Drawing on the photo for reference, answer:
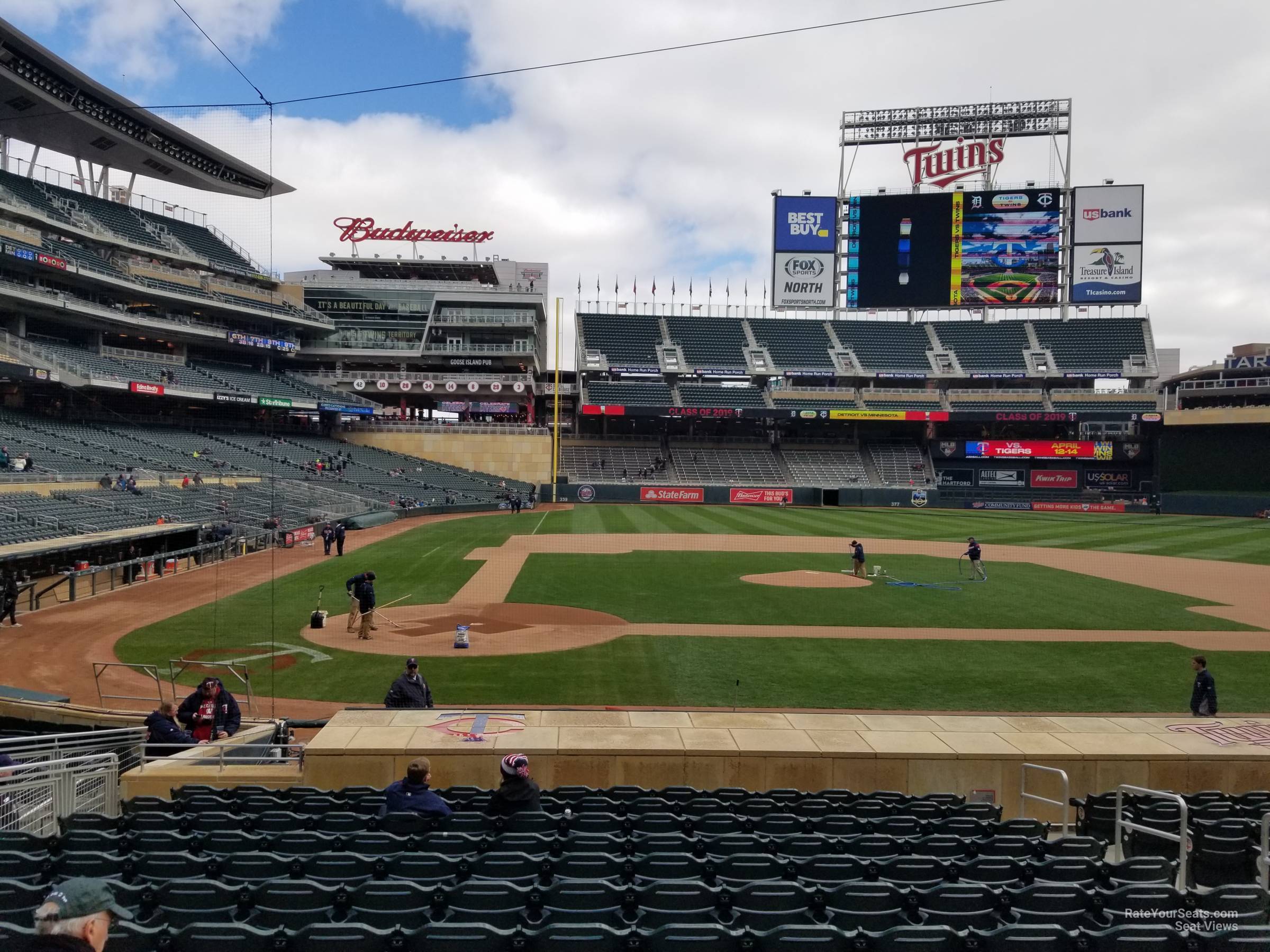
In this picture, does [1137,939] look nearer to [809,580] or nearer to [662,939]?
[662,939]

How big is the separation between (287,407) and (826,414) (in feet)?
136

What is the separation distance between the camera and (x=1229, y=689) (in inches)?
595

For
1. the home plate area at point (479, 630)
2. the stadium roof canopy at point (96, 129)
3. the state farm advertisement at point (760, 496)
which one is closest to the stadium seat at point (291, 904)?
the home plate area at point (479, 630)

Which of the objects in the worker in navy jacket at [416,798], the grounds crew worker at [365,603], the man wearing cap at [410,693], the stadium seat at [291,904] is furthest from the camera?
the grounds crew worker at [365,603]

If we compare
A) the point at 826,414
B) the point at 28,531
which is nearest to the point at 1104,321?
the point at 826,414

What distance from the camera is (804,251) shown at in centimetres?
6819

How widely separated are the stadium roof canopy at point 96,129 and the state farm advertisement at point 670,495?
31.0 metres

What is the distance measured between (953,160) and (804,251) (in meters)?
14.4

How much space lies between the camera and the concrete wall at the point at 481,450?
6394 cm

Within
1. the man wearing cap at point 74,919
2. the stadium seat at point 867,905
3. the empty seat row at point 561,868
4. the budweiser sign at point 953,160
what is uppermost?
the budweiser sign at point 953,160

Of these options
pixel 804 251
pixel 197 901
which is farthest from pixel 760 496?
pixel 197 901

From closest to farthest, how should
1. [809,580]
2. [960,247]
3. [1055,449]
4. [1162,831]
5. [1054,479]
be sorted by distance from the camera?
1. [1162,831]
2. [809,580]
3. [1055,449]
4. [1054,479]
5. [960,247]

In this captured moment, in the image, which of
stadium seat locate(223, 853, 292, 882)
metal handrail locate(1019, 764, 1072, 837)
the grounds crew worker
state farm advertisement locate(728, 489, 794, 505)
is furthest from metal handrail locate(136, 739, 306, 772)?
state farm advertisement locate(728, 489, 794, 505)

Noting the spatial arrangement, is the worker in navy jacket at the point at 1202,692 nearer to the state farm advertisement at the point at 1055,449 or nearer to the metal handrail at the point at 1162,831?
the metal handrail at the point at 1162,831
